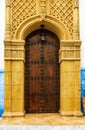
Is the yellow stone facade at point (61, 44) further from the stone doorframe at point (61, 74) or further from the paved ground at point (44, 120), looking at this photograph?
the paved ground at point (44, 120)

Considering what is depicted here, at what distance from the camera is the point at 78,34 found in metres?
7.41

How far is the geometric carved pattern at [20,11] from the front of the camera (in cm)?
744

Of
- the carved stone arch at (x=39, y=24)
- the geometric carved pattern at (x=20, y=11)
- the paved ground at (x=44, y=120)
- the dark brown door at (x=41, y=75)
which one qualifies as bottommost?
the paved ground at (x=44, y=120)

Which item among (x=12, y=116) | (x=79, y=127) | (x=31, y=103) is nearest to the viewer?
(x=79, y=127)

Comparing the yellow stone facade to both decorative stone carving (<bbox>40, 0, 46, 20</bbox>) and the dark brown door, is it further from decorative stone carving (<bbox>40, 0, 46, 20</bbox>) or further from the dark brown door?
the dark brown door

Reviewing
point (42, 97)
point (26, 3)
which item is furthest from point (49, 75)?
point (26, 3)

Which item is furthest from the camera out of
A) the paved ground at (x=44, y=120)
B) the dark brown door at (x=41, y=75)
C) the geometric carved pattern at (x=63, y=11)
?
the dark brown door at (x=41, y=75)

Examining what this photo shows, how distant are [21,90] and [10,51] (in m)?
1.16

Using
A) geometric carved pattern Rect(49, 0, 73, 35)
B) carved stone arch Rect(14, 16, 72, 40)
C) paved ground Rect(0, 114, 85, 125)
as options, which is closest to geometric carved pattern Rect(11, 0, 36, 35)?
carved stone arch Rect(14, 16, 72, 40)

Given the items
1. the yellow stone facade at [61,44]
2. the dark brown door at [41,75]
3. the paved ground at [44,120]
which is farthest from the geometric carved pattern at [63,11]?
the paved ground at [44,120]

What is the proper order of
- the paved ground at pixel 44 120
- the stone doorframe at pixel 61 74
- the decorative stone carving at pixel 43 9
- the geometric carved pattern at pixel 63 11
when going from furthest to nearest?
the geometric carved pattern at pixel 63 11 → the decorative stone carving at pixel 43 9 → the stone doorframe at pixel 61 74 → the paved ground at pixel 44 120

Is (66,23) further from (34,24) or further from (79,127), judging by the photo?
(79,127)

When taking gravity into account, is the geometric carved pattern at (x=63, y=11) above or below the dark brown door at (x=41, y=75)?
above

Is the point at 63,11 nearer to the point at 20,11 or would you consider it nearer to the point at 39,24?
the point at 39,24
